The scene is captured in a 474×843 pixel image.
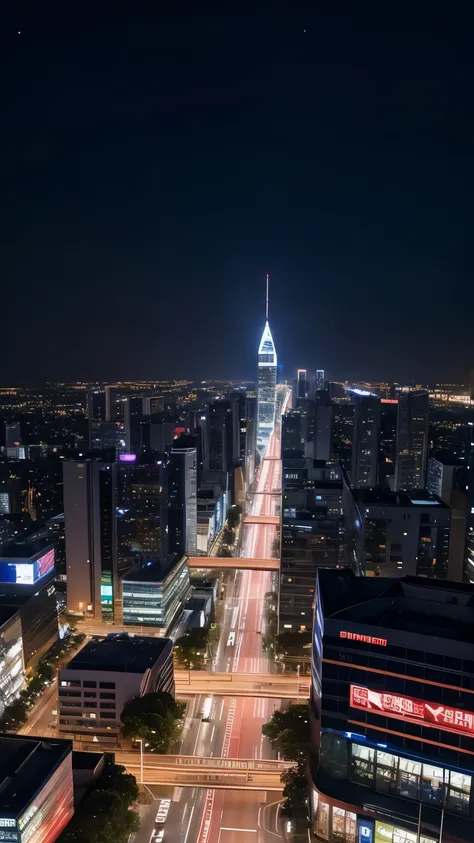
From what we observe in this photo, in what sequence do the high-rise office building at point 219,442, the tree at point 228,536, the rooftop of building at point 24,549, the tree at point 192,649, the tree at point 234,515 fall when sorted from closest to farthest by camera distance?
the tree at point 192,649
the rooftop of building at point 24,549
the tree at point 228,536
the tree at point 234,515
the high-rise office building at point 219,442

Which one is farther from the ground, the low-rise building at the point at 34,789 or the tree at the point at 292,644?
the low-rise building at the point at 34,789

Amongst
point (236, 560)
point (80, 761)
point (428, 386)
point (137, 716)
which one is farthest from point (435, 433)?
point (80, 761)

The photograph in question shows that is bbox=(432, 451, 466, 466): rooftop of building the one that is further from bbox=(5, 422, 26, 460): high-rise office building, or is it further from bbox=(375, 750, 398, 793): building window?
bbox=(5, 422, 26, 460): high-rise office building

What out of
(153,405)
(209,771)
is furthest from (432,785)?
(153,405)

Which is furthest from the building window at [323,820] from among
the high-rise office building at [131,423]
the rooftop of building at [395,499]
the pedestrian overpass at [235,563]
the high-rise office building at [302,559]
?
the high-rise office building at [131,423]

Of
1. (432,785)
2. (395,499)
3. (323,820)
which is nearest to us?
(432,785)

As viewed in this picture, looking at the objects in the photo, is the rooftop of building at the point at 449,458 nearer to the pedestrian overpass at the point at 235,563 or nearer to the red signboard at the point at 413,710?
the pedestrian overpass at the point at 235,563

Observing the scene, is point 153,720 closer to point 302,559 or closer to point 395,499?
point 302,559
